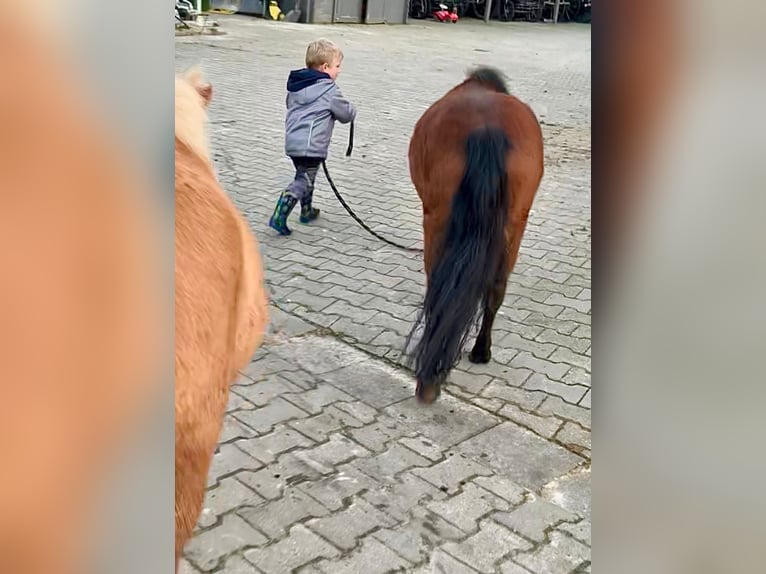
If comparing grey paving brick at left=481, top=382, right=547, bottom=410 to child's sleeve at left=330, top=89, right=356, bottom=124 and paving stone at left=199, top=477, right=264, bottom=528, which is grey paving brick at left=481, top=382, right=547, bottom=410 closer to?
paving stone at left=199, top=477, right=264, bottom=528

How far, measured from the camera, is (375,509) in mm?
1444

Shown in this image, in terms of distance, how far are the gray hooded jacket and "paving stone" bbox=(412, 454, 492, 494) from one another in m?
0.74

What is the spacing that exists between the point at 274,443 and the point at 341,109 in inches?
30.9

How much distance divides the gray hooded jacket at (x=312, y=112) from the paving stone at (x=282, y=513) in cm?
70

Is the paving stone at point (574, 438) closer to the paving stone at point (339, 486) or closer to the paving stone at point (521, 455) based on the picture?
the paving stone at point (521, 455)

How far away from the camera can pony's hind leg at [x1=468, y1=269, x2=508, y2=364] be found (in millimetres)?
1590

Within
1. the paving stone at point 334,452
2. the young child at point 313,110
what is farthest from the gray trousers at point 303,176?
the paving stone at point 334,452

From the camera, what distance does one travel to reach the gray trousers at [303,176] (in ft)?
4.18

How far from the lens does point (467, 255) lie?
1.49 m
